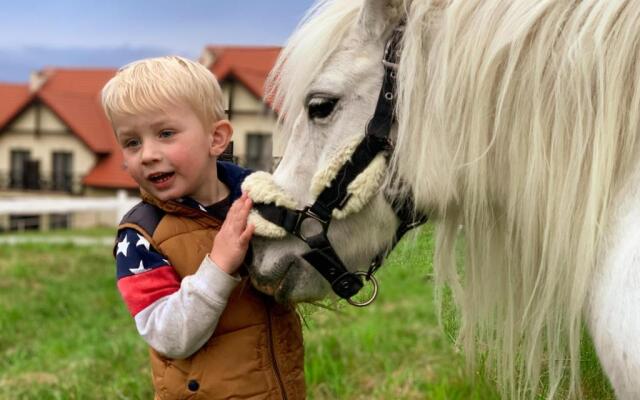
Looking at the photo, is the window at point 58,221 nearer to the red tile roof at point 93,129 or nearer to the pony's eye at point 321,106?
the red tile roof at point 93,129

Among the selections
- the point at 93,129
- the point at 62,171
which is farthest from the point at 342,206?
the point at 62,171

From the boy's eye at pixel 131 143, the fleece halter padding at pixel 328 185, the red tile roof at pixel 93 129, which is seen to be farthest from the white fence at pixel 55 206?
the red tile roof at pixel 93 129

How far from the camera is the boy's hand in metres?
1.60

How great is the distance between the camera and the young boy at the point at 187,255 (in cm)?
161

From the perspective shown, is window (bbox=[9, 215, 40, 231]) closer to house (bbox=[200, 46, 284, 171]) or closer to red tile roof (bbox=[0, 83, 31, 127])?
red tile roof (bbox=[0, 83, 31, 127])

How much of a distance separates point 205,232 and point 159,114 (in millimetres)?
312

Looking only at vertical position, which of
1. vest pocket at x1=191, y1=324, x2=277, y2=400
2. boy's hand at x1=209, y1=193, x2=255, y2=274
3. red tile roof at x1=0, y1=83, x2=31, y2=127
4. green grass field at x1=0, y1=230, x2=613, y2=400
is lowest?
red tile roof at x1=0, y1=83, x2=31, y2=127

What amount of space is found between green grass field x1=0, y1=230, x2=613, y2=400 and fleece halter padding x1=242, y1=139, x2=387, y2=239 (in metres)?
0.34

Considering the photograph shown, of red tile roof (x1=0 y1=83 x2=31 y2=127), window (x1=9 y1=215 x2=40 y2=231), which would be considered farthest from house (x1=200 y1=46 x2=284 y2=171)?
red tile roof (x1=0 y1=83 x2=31 y2=127)

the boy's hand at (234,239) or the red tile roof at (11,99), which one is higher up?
the boy's hand at (234,239)

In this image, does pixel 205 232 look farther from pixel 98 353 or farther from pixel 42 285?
pixel 42 285

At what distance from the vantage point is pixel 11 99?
90.8ft

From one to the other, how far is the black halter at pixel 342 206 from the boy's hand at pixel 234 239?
4 centimetres

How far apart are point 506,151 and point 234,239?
63 cm
